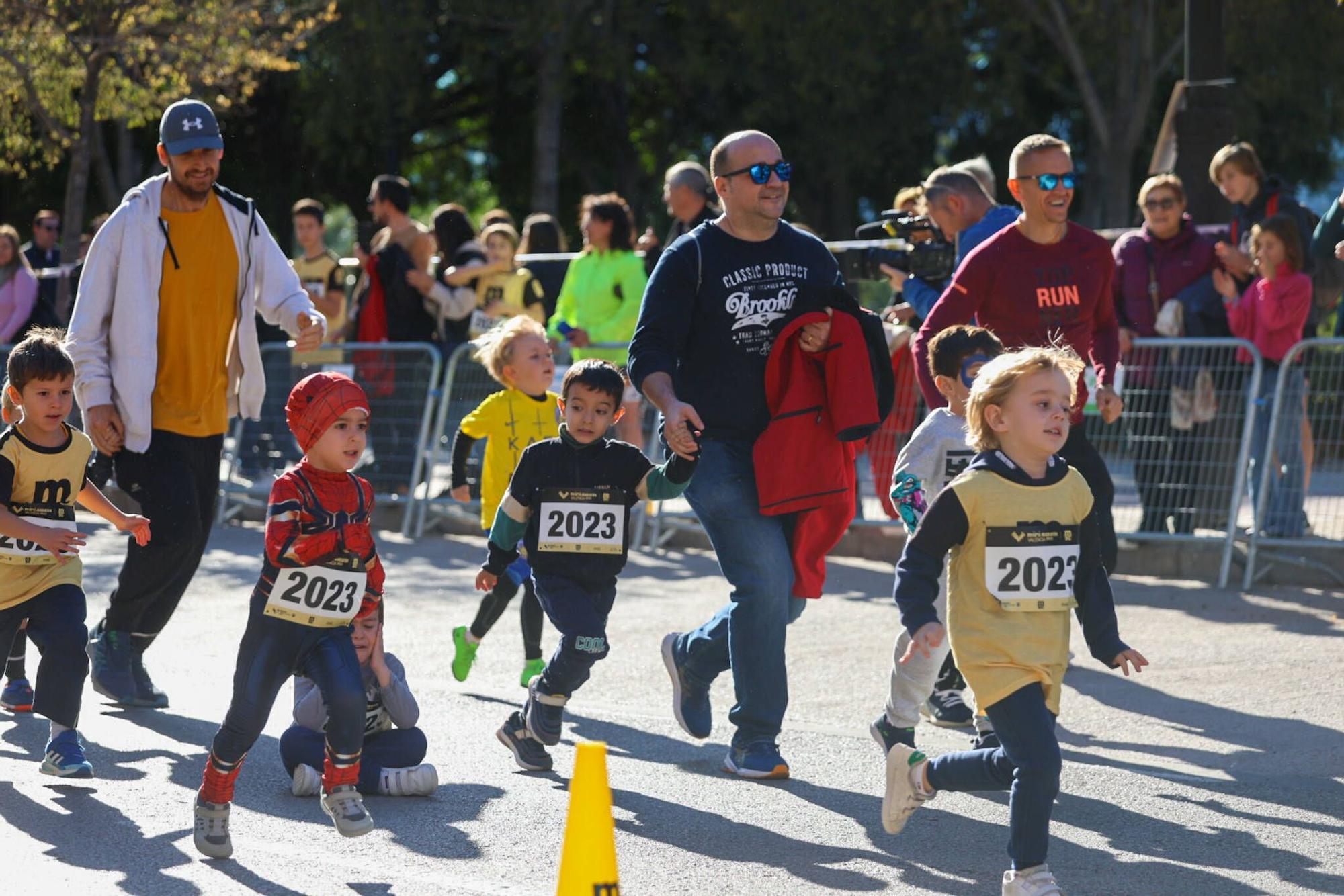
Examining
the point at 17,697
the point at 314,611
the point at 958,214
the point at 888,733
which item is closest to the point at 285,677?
the point at 314,611

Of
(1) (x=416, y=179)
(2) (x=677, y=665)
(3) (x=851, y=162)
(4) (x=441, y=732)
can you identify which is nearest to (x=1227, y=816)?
(2) (x=677, y=665)

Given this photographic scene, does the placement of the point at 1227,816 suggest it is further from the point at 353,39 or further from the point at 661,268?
the point at 353,39

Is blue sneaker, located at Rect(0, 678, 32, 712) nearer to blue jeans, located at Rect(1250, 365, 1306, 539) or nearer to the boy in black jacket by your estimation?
the boy in black jacket

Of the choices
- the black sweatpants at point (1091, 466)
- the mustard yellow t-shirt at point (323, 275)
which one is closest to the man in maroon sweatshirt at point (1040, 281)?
the black sweatpants at point (1091, 466)

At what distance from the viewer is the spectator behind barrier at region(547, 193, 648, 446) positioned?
1155 cm

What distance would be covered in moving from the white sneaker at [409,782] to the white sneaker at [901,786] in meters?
1.48

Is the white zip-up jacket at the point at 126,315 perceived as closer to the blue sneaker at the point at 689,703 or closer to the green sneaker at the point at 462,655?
the green sneaker at the point at 462,655

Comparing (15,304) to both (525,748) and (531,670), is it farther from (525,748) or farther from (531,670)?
(525,748)

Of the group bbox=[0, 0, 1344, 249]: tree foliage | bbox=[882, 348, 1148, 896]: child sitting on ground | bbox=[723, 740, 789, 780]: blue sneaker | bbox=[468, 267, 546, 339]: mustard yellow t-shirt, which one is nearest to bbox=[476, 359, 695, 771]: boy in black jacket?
bbox=[723, 740, 789, 780]: blue sneaker

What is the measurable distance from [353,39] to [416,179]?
1074cm

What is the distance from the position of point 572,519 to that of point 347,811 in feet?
4.89

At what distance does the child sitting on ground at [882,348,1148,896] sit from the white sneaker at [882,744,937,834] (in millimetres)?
190

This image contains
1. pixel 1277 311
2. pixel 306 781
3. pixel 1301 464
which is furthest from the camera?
pixel 1277 311

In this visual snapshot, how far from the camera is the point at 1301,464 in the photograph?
9.88 meters
